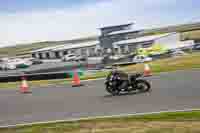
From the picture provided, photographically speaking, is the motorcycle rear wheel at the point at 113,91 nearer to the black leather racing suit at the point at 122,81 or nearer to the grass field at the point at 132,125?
the black leather racing suit at the point at 122,81

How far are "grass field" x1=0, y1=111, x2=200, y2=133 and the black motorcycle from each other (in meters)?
4.96

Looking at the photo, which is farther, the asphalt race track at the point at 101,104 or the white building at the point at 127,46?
the white building at the point at 127,46

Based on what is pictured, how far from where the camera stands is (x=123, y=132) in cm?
754

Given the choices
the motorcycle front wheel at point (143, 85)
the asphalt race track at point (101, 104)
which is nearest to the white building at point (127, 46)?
the motorcycle front wheel at point (143, 85)

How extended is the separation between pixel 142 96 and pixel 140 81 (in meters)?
1.32

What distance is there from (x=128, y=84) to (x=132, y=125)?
20.0ft

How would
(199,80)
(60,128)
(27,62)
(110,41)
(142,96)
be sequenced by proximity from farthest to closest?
(110,41) → (27,62) → (199,80) → (142,96) → (60,128)

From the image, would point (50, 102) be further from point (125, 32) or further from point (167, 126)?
point (125, 32)

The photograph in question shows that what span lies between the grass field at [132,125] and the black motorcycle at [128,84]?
4.96m

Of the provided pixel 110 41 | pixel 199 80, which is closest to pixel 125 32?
pixel 110 41

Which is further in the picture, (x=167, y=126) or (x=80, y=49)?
(x=80, y=49)

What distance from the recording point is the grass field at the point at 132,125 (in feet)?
24.7

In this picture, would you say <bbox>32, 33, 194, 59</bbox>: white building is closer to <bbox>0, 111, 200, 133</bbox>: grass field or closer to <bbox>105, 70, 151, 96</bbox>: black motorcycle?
<bbox>105, 70, 151, 96</bbox>: black motorcycle

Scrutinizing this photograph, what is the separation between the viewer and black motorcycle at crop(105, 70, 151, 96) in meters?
14.2
